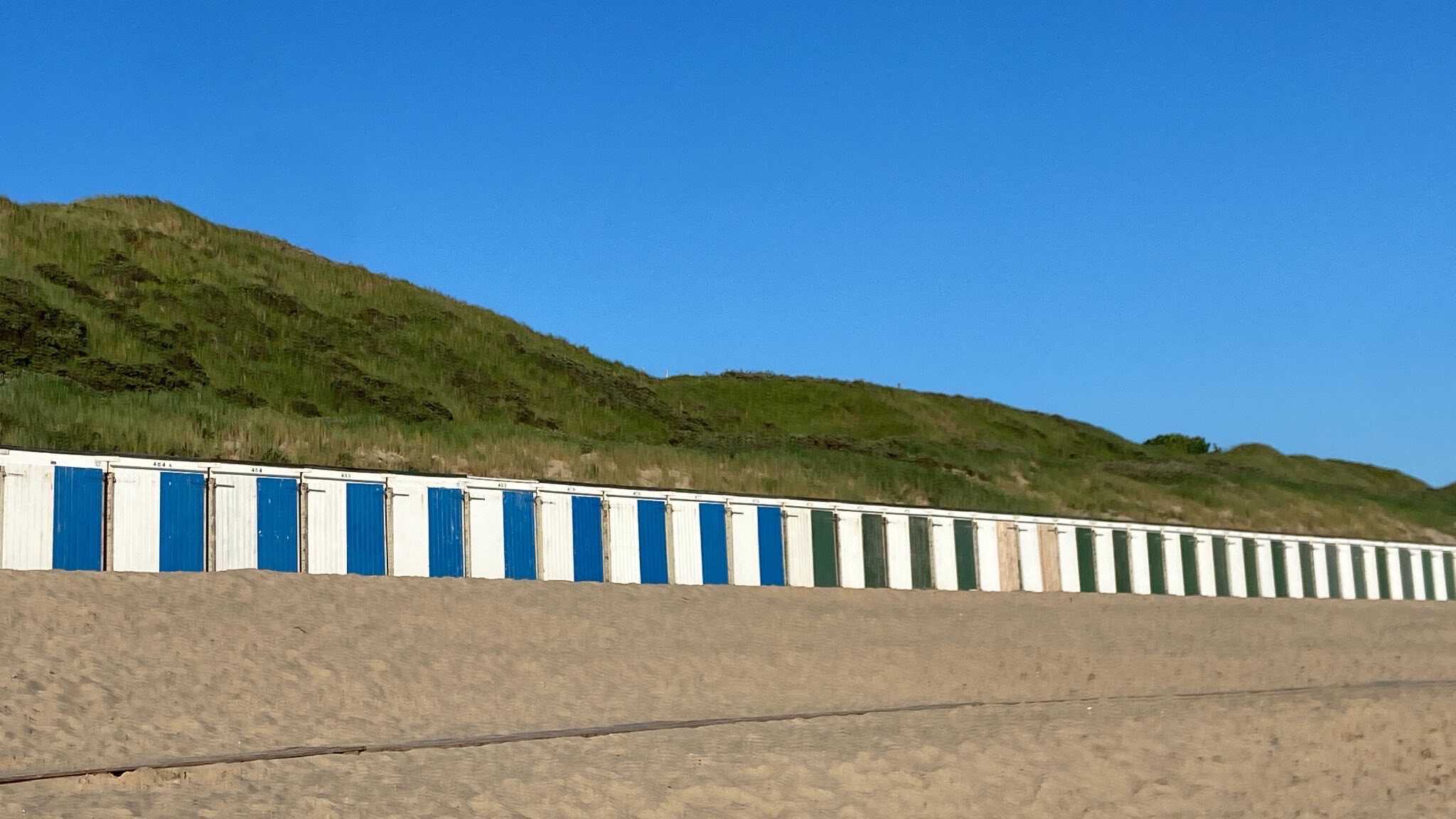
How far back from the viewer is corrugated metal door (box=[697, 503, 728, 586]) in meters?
30.8

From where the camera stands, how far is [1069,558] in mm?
38375

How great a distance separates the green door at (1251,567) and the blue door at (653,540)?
823 inches

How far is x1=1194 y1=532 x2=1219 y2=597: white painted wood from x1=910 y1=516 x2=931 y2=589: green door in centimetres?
1130

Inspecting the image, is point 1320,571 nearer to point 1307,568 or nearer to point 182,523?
point 1307,568

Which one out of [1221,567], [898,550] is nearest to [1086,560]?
[1221,567]

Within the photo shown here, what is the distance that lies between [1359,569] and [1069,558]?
15.9 metres

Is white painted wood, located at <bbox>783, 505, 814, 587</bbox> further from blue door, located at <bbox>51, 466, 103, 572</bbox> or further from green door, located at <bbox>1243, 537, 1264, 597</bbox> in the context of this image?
green door, located at <bbox>1243, 537, 1264, 597</bbox>

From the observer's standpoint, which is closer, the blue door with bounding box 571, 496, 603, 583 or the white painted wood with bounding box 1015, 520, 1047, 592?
the blue door with bounding box 571, 496, 603, 583

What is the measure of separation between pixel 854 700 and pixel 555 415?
3838 centimetres

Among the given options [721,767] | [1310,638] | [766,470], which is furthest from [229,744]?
[766,470]

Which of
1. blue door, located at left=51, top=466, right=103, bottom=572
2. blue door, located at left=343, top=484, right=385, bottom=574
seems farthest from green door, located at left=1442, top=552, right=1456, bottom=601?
blue door, located at left=51, top=466, right=103, bottom=572

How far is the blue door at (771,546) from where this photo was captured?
1243 inches

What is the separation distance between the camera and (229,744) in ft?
47.8

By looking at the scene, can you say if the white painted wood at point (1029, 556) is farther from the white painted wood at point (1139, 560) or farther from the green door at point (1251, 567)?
the green door at point (1251, 567)
